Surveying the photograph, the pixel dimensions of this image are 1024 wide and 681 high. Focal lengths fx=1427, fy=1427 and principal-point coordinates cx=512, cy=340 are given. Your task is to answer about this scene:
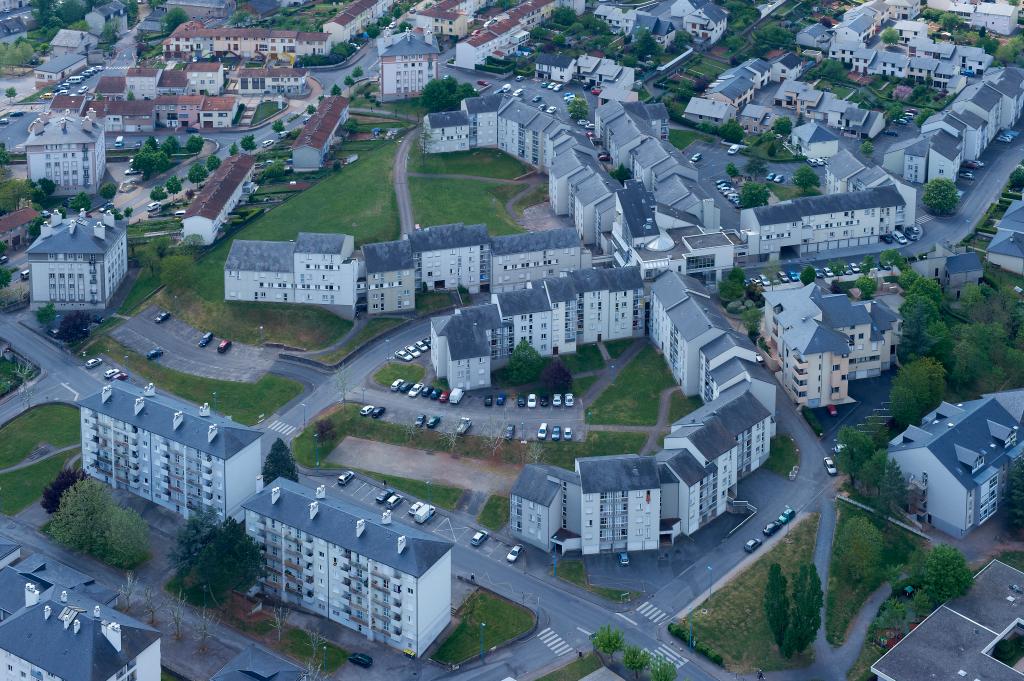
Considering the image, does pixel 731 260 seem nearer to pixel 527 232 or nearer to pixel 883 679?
pixel 527 232

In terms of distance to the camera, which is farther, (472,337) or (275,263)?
(275,263)

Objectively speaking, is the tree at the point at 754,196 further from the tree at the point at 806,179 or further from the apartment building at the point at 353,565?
the apartment building at the point at 353,565

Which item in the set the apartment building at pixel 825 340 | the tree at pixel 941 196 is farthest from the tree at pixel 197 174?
the tree at pixel 941 196

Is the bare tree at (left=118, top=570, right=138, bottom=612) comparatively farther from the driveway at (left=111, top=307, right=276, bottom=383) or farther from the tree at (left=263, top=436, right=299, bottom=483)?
the driveway at (left=111, top=307, right=276, bottom=383)

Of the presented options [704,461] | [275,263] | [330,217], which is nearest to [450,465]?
[704,461]

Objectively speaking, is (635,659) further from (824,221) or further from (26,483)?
(824,221)

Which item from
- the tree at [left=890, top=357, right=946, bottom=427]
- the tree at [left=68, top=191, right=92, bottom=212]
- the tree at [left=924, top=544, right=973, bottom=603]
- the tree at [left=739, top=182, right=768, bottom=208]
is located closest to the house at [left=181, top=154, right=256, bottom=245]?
the tree at [left=68, top=191, right=92, bottom=212]

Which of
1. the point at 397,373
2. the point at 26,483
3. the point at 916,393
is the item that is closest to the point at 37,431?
the point at 26,483
